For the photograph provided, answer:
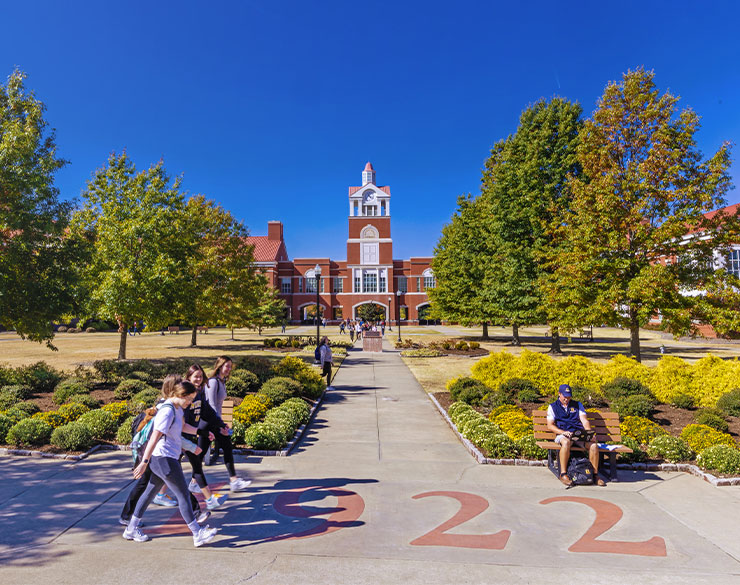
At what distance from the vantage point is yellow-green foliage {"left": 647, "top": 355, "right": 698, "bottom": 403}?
11.7 m

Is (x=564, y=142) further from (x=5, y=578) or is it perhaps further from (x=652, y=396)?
(x=5, y=578)

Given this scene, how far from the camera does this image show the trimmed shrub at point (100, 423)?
8222 millimetres

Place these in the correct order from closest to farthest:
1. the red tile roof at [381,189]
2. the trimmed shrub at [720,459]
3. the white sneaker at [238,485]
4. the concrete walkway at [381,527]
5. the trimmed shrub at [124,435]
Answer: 1. the concrete walkway at [381,527]
2. the white sneaker at [238,485]
3. the trimmed shrub at [720,459]
4. the trimmed shrub at [124,435]
5. the red tile roof at [381,189]

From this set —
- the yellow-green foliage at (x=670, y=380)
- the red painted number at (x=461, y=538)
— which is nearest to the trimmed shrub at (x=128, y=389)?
the red painted number at (x=461, y=538)

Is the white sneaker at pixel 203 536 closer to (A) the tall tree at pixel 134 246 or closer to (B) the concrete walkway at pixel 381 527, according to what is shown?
(B) the concrete walkway at pixel 381 527

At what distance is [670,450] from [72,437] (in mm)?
10002

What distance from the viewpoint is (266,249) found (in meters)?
72.6

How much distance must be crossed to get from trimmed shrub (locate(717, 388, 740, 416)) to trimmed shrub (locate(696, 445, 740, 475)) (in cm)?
369

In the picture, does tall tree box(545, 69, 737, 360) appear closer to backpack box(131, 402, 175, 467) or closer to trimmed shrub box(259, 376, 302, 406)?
trimmed shrub box(259, 376, 302, 406)

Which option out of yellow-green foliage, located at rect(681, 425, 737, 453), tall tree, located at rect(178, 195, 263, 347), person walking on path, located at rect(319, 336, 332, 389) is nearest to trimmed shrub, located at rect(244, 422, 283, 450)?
person walking on path, located at rect(319, 336, 332, 389)

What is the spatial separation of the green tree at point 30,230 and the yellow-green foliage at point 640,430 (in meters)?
14.1

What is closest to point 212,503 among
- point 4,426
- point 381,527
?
point 381,527

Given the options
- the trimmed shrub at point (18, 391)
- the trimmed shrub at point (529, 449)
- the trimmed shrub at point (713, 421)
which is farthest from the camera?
the trimmed shrub at point (18, 391)

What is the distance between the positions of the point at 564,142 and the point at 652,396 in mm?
18738
